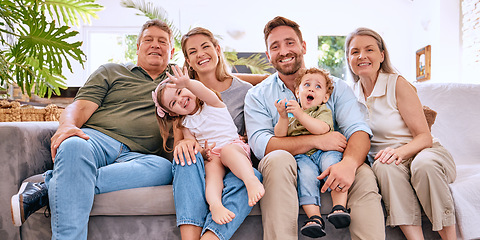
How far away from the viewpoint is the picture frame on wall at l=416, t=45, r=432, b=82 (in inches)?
258

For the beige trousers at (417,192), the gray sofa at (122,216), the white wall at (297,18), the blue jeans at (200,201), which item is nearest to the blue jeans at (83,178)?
the gray sofa at (122,216)

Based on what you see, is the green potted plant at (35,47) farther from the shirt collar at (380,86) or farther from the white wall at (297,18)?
the white wall at (297,18)

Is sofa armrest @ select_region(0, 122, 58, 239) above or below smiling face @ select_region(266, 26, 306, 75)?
below

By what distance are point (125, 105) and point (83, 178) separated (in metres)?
0.63

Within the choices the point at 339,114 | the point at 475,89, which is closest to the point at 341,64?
the point at 475,89

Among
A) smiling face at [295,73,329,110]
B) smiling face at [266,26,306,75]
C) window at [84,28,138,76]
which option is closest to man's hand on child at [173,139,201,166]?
smiling face at [295,73,329,110]

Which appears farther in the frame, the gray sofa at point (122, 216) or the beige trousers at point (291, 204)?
the gray sofa at point (122, 216)

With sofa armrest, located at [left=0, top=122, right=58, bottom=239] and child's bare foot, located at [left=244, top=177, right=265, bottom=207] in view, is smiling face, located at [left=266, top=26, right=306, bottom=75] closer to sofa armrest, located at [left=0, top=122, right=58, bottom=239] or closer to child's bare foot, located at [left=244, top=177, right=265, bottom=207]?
child's bare foot, located at [left=244, top=177, right=265, bottom=207]

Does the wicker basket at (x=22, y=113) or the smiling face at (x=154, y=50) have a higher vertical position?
the smiling face at (x=154, y=50)

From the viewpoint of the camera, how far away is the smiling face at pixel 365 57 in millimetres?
1824

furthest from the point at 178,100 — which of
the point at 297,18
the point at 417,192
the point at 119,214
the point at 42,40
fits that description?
the point at 297,18

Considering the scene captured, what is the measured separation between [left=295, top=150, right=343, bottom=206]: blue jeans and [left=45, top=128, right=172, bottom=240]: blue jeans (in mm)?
543

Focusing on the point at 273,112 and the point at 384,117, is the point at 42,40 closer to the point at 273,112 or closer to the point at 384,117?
the point at 273,112

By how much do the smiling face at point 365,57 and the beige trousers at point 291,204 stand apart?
586mm
